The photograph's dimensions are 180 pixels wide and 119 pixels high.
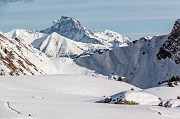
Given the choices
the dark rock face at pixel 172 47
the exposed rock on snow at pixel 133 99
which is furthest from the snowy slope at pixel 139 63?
the exposed rock on snow at pixel 133 99

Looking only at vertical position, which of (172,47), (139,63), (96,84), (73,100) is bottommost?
(73,100)


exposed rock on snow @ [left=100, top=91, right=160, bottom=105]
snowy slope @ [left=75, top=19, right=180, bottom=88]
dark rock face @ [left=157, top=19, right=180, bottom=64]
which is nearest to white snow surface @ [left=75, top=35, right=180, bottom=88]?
snowy slope @ [left=75, top=19, right=180, bottom=88]

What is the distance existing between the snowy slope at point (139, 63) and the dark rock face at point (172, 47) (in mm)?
503

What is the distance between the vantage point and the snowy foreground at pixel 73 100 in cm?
1855

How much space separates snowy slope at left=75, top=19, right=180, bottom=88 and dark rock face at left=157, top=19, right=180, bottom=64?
1.65ft

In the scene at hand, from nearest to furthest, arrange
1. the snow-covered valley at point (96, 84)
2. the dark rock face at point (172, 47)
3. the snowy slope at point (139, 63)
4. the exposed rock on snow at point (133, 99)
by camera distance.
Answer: the snow-covered valley at point (96, 84) → the exposed rock on snow at point (133, 99) → the snowy slope at point (139, 63) → the dark rock face at point (172, 47)

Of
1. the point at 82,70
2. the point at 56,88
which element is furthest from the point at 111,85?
the point at 82,70

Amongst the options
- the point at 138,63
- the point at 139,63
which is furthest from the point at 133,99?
the point at 138,63

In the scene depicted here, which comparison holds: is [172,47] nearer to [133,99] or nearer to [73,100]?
[133,99]

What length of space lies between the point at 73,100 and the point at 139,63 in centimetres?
15315

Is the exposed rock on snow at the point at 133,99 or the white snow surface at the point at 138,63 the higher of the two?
the white snow surface at the point at 138,63

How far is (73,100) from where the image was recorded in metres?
28.5

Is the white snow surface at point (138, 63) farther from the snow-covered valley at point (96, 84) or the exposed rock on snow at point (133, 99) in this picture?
the exposed rock on snow at point (133, 99)

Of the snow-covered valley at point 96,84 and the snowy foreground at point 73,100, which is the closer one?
the snowy foreground at point 73,100
